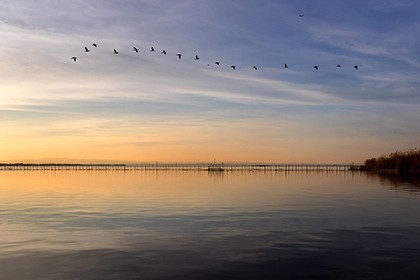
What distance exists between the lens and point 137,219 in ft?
108

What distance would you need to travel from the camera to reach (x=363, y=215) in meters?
34.9

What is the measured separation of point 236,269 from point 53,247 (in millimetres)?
9770

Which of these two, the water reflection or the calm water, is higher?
the water reflection

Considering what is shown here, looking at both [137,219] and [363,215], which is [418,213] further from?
[137,219]

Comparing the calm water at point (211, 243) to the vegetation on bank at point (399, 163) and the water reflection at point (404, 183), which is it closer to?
the water reflection at point (404, 183)

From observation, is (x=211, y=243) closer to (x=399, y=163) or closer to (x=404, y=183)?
(x=404, y=183)

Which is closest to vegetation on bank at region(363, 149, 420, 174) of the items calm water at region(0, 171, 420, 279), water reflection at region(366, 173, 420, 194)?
water reflection at region(366, 173, 420, 194)

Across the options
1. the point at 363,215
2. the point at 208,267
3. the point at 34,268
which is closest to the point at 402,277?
the point at 208,267

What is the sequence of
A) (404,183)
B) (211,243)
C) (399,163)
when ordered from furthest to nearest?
1. (399,163)
2. (404,183)
3. (211,243)

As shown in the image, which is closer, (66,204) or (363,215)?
(363,215)

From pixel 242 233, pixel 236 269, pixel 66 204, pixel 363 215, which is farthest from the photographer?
pixel 66 204

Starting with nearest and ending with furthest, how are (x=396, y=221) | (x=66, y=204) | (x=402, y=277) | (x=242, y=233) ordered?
(x=402, y=277)
(x=242, y=233)
(x=396, y=221)
(x=66, y=204)

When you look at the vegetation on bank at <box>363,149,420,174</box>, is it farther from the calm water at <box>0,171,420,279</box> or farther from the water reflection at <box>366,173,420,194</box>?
the calm water at <box>0,171,420,279</box>

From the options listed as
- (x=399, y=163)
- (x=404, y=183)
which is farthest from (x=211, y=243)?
(x=399, y=163)
